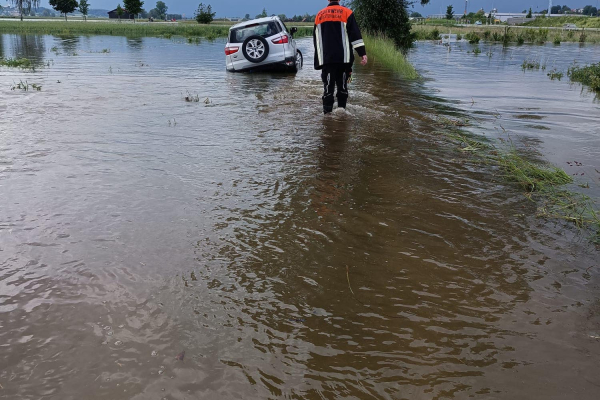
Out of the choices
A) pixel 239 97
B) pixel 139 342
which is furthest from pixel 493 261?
pixel 239 97

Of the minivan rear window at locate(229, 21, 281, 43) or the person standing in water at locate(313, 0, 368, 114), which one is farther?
the minivan rear window at locate(229, 21, 281, 43)

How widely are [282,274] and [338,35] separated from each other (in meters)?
6.23

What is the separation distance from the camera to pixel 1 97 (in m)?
10.0

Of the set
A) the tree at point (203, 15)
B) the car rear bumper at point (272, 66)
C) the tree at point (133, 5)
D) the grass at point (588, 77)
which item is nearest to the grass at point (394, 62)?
the car rear bumper at point (272, 66)

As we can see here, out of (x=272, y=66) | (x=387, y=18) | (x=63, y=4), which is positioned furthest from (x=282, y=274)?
(x=63, y=4)

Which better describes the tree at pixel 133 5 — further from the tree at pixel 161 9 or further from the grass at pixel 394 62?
the tree at pixel 161 9

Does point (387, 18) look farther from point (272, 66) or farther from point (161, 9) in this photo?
point (161, 9)

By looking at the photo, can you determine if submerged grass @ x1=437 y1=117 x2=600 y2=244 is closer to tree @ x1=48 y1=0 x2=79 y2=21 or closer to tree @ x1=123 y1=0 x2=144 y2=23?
tree @ x1=123 y1=0 x2=144 y2=23

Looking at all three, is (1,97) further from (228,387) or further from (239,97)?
(228,387)

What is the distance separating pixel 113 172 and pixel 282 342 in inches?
142

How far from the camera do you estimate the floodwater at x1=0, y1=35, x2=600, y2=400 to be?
2.41m

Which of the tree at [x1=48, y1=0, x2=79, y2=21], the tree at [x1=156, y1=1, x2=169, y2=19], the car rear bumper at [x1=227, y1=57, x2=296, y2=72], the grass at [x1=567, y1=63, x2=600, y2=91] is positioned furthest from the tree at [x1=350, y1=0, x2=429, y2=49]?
the tree at [x1=156, y1=1, x2=169, y2=19]

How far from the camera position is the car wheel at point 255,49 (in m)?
14.6

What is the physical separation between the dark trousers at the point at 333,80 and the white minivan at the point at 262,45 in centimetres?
638
